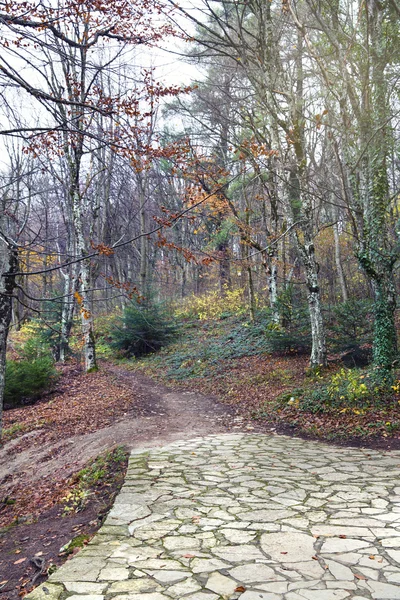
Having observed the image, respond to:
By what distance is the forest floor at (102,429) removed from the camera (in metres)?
4.27

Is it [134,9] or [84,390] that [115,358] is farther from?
[134,9]

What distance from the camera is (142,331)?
1727cm

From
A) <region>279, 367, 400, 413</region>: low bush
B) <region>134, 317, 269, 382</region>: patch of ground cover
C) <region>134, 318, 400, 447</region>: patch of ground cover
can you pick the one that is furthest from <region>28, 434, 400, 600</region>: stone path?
<region>134, 317, 269, 382</region>: patch of ground cover

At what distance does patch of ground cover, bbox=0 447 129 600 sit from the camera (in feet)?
11.3

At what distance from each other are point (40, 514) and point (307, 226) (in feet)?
26.8

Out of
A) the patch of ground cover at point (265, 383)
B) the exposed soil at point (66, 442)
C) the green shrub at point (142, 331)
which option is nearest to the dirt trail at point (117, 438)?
the exposed soil at point (66, 442)

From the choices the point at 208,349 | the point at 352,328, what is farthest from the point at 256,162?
the point at 208,349

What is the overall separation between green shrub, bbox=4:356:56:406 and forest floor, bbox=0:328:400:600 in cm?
40

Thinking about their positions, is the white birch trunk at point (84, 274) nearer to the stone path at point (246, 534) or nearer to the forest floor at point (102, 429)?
the forest floor at point (102, 429)

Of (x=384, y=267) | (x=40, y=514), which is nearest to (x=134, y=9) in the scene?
(x=384, y=267)

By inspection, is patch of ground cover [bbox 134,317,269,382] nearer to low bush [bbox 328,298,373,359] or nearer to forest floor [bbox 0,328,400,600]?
forest floor [bbox 0,328,400,600]

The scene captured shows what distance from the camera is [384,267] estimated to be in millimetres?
8086

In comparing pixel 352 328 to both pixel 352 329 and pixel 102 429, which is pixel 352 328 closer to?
pixel 352 329

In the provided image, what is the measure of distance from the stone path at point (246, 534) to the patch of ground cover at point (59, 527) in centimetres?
24
